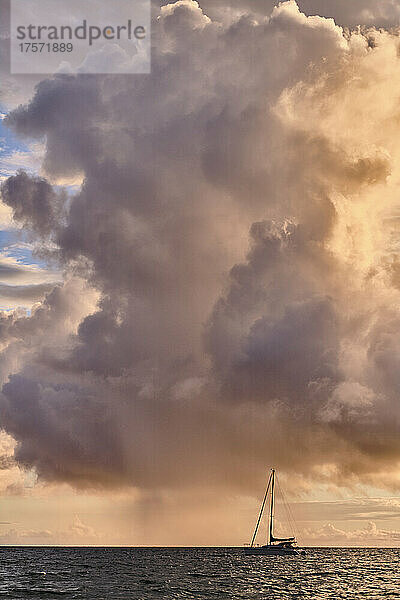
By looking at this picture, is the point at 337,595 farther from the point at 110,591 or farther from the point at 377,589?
the point at 110,591

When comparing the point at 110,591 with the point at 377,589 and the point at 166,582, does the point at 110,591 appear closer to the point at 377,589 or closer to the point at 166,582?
the point at 166,582

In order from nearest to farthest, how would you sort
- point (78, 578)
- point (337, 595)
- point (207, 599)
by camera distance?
point (207, 599), point (337, 595), point (78, 578)

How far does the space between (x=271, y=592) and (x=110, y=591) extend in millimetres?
30609

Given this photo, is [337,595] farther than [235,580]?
No

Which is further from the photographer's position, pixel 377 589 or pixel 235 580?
pixel 235 580

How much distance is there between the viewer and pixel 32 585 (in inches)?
5748

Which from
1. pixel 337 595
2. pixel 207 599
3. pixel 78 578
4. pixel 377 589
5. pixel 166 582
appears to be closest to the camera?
pixel 207 599

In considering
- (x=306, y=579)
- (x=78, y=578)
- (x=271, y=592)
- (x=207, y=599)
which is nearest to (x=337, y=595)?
(x=271, y=592)

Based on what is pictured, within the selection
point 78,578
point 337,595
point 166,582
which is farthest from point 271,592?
point 78,578

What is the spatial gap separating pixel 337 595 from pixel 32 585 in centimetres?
6237

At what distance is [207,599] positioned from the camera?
119m

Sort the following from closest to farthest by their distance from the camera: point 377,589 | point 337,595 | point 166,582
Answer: point 337,595 → point 377,589 → point 166,582

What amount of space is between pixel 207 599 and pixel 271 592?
A: 16394 mm

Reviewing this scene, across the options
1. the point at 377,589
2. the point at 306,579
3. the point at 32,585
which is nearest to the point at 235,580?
the point at 306,579
